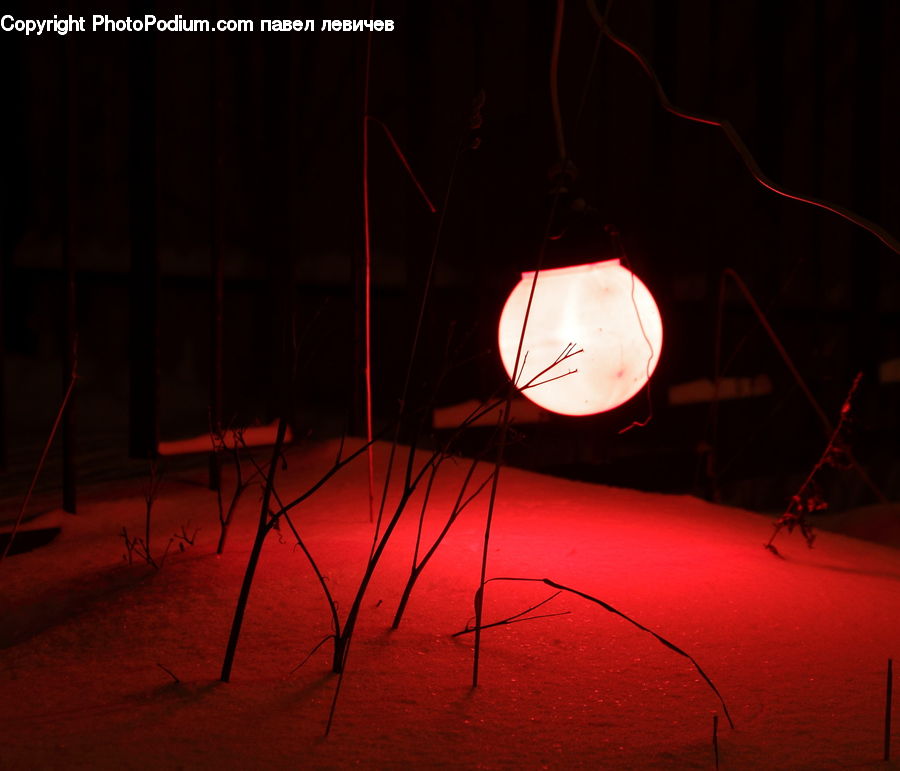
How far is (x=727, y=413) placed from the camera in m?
4.00

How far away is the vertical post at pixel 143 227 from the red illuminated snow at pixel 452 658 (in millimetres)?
687

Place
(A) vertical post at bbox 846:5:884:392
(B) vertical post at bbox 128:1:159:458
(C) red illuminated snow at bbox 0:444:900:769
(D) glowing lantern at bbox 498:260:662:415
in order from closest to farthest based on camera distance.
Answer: (C) red illuminated snow at bbox 0:444:900:769, (D) glowing lantern at bbox 498:260:662:415, (B) vertical post at bbox 128:1:159:458, (A) vertical post at bbox 846:5:884:392

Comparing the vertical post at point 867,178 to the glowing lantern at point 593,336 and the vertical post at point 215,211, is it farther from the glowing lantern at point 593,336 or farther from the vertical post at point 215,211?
the vertical post at point 215,211

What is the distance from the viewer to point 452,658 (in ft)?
3.49

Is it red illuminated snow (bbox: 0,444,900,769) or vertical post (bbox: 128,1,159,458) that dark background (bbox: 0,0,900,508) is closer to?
vertical post (bbox: 128,1,159,458)

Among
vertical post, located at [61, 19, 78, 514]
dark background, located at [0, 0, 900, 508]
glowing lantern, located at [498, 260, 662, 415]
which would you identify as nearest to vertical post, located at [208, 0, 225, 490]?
dark background, located at [0, 0, 900, 508]

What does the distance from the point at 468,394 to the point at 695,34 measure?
213 centimetres

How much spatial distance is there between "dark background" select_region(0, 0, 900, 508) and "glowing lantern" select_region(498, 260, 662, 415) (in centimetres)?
76

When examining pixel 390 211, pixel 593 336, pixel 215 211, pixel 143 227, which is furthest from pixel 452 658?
pixel 390 211

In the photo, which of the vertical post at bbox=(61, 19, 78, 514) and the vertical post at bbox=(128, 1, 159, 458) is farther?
the vertical post at bbox=(128, 1, 159, 458)

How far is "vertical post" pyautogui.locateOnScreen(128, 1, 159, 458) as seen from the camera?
2.29 metres

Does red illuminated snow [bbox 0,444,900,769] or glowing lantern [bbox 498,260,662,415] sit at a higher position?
glowing lantern [bbox 498,260,662,415]

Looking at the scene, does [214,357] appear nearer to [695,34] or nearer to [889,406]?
[695,34]

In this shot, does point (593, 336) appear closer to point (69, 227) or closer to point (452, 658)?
point (452, 658)
